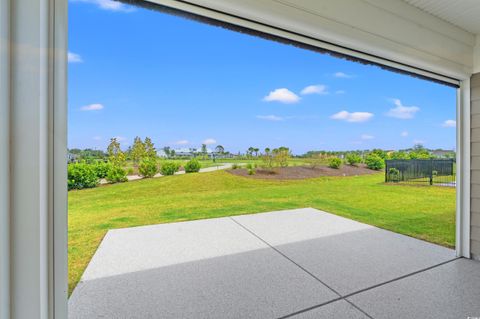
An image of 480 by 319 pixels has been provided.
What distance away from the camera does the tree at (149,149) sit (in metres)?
2.80

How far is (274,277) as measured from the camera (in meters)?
1.67

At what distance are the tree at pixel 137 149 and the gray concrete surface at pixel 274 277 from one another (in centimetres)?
90

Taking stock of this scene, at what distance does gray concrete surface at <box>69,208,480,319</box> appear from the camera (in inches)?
51.9

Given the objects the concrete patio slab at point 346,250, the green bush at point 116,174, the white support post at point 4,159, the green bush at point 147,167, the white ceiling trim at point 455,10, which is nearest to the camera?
the white support post at point 4,159

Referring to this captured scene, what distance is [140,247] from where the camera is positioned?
86.6 inches

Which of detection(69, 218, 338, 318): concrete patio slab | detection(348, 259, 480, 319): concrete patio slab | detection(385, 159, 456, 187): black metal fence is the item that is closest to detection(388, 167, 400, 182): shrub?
detection(385, 159, 456, 187): black metal fence

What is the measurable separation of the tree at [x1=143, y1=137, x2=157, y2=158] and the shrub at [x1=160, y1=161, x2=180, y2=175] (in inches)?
19.6

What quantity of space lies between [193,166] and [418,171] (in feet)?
11.8

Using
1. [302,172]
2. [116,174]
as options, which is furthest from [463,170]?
[116,174]

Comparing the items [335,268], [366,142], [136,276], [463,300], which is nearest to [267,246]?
[335,268]

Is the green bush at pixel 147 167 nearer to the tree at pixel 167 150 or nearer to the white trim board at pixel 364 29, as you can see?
the tree at pixel 167 150

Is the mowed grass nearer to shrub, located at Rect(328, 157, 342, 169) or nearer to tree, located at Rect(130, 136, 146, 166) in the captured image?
shrub, located at Rect(328, 157, 342, 169)

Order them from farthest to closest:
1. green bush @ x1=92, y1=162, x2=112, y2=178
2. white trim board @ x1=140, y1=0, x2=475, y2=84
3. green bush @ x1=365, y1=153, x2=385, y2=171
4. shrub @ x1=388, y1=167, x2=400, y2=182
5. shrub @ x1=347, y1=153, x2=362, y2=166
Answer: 1. shrub @ x1=347, y1=153, x2=362, y2=166
2. green bush @ x1=365, y1=153, x2=385, y2=171
3. shrub @ x1=388, y1=167, x2=400, y2=182
4. green bush @ x1=92, y1=162, x2=112, y2=178
5. white trim board @ x1=140, y1=0, x2=475, y2=84

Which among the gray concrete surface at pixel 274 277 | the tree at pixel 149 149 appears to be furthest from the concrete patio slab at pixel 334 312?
the tree at pixel 149 149
